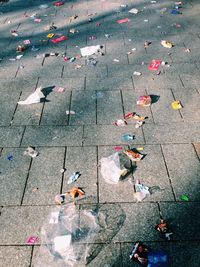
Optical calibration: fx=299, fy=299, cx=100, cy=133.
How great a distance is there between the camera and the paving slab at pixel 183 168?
13.0 feet

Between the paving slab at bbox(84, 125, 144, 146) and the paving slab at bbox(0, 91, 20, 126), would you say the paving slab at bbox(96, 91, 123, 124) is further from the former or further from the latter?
the paving slab at bbox(0, 91, 20, 126)

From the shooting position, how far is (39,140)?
470cm

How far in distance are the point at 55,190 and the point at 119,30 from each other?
204 inches

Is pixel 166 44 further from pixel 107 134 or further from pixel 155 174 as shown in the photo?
pixel 155 174

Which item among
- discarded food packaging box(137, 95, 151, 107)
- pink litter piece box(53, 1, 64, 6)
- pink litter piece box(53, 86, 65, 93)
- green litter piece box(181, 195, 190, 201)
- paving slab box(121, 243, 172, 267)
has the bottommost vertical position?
green litter piece box(181, 195, 190, 201)

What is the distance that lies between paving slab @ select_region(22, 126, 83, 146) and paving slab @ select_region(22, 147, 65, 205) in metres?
0.15

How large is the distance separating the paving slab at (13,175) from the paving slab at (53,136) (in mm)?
278

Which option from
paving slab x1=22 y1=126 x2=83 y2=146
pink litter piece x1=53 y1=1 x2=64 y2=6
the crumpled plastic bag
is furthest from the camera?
pink litter piece x1=53 y1=1 x2=64 y2=6

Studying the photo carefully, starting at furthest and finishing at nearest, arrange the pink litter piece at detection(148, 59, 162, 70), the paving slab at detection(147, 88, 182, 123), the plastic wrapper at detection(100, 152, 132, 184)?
the pink litter piece at detection(148, 59, 162, 70)
the paving slab at detection(147, 88, 182, 123)
the plastic wrapper at detection(100, 152, 132, 184)

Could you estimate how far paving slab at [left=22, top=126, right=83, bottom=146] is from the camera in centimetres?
465

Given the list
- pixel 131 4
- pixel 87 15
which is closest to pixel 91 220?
pixel 87 15

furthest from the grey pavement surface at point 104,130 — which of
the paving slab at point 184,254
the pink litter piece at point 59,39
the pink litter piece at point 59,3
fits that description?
the pink litter piece at point 59,3

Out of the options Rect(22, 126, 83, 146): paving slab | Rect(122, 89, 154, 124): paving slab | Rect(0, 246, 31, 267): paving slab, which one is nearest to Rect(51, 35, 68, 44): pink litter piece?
Rect(122, 89, 154, 124): paving slab

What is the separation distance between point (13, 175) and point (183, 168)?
2402mm
